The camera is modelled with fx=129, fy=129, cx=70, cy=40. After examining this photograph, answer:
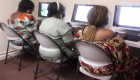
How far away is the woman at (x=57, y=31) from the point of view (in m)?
1.56

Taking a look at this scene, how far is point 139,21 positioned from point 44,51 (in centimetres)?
130

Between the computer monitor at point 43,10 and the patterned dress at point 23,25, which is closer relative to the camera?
the patterned dress at point 23,25

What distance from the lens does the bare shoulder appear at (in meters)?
1.17

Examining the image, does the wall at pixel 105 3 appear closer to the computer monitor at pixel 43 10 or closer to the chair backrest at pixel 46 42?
the computer monitor at pixel 43 10

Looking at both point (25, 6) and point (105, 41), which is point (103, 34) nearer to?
point (105, 41)

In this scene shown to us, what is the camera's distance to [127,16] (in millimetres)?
1779

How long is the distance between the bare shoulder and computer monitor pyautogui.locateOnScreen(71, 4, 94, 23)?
104 cm

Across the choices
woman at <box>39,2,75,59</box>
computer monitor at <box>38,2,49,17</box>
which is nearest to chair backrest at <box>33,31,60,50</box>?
woman at <box>39,2,75,59</box>

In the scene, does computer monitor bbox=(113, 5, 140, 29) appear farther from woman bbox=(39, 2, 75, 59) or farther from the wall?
woman bbox=(39, 2, 75, 59)

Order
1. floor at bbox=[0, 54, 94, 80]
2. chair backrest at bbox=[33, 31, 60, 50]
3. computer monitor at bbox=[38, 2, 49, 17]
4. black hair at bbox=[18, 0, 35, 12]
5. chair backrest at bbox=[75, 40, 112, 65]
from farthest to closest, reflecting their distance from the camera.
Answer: computer monitor at bbox=[38, 2, 49, 17] < black hair at bbox=[18, 0, 35, 12] < floor at bbox=[0, 54, 94, 80] < chair backrest at bbox=[33, 31, 60, 50] < chair backrest at bbox=[75, 40, 112, 65]

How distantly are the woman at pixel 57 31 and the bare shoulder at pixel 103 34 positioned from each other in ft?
1.54

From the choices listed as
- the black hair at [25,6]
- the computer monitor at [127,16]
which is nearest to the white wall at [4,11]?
the black hair at [25,6]

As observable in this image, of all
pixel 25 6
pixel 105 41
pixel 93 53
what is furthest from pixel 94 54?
pixel 25 6

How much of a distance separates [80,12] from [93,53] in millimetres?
1281
